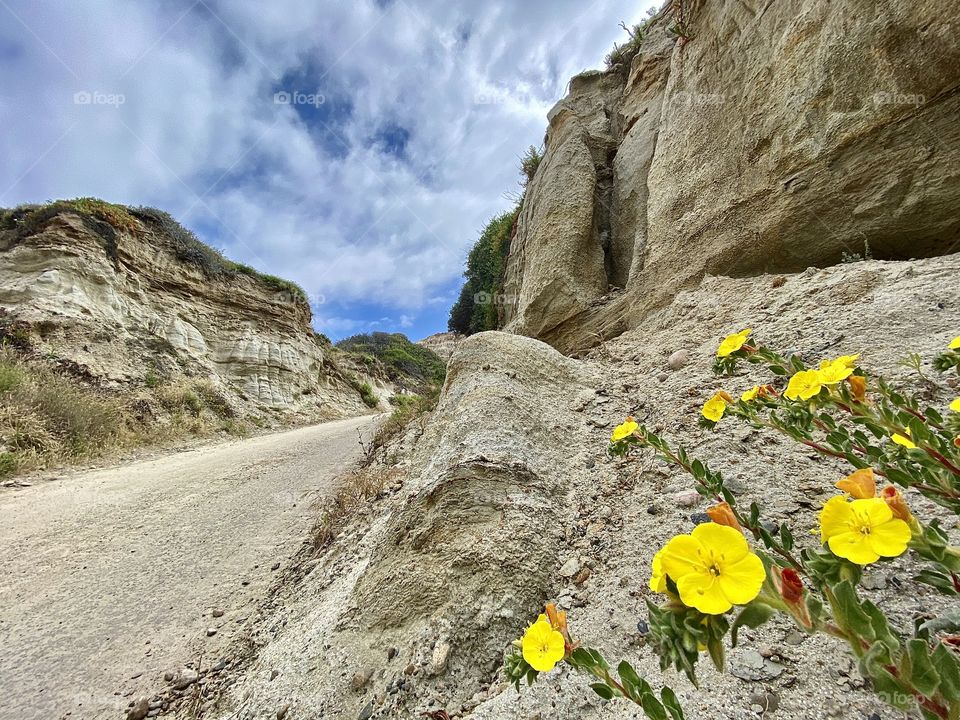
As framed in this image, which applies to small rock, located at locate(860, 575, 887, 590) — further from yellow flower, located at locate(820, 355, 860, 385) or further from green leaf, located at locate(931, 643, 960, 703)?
green leaf, located at locate(931, 643, 960, 703)

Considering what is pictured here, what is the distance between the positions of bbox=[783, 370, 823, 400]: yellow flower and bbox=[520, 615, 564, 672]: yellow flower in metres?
0.82

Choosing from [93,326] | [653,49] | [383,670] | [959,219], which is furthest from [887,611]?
[93,326]

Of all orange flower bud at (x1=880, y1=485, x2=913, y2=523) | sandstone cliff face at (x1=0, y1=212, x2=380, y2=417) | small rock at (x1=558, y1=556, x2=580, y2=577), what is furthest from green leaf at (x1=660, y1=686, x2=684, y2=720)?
sandstone cliff face at (x1=0, y1=212, x2=380, y2=417)

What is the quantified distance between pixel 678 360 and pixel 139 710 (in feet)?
13.6

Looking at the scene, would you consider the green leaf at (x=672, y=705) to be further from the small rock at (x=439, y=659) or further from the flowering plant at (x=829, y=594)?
the small rock at (x=439, y=659)

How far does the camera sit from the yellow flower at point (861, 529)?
0.59 meters

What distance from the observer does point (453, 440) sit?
312 centimetres

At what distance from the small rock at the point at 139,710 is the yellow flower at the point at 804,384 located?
3.50m

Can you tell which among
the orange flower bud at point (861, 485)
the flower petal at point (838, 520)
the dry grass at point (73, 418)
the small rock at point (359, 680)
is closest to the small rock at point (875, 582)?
the orange flower bud at point (861, 485)

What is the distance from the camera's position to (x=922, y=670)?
1.68ft

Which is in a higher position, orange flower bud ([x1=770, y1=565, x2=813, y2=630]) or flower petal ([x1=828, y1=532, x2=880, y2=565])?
flower petal ([x1=828, y1=532, x2=880, y2=565])

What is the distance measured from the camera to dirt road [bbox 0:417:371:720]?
2.59m

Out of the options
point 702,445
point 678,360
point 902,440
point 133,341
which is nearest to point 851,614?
point 902,440

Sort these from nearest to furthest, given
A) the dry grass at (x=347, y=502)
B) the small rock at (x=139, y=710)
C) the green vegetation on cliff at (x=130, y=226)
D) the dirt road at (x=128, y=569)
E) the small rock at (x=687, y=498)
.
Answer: the small rock at (x=687, y=498)
the small rock at (x=139, y=710)
the dirt road at (x=128, y=569)
the dry grass at (x=347, y=502)
the green vegetation on cliff at (x=130, y=226)
